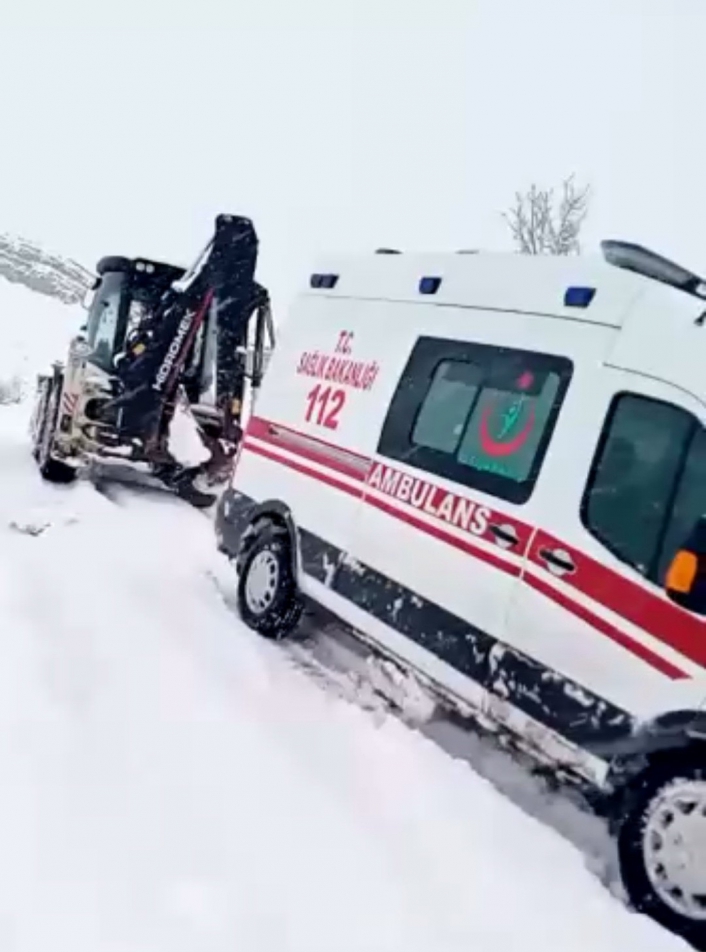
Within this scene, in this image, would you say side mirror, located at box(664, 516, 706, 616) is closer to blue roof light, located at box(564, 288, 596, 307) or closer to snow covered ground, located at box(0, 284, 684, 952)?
snow covered ground, located at box(0, 284, 684, 952)

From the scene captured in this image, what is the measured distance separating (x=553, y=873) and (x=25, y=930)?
7.00 feet

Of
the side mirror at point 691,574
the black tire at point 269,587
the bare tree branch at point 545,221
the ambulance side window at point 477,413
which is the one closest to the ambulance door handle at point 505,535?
the ambulance side window at point 477,413

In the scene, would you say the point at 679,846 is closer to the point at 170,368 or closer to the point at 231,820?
the point at 231,820

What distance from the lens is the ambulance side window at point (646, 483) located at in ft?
14.3

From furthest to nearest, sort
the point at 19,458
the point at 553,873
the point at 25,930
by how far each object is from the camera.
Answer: the point at 19,458
the point at 553,873
the point at 25,930

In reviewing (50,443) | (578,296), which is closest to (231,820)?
(578,296)

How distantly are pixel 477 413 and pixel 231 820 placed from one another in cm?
242

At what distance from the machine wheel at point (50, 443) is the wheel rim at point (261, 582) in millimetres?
5354

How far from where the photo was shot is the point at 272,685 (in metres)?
5.88

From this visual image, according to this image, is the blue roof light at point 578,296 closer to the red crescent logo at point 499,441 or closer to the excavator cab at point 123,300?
the red crescent logo at point 499,441

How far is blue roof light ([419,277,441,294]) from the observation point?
20.2ft

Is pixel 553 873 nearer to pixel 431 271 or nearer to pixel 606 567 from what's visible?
pixel 606 567

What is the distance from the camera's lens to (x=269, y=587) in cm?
696

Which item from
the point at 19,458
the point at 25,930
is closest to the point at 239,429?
the point at 19,458
